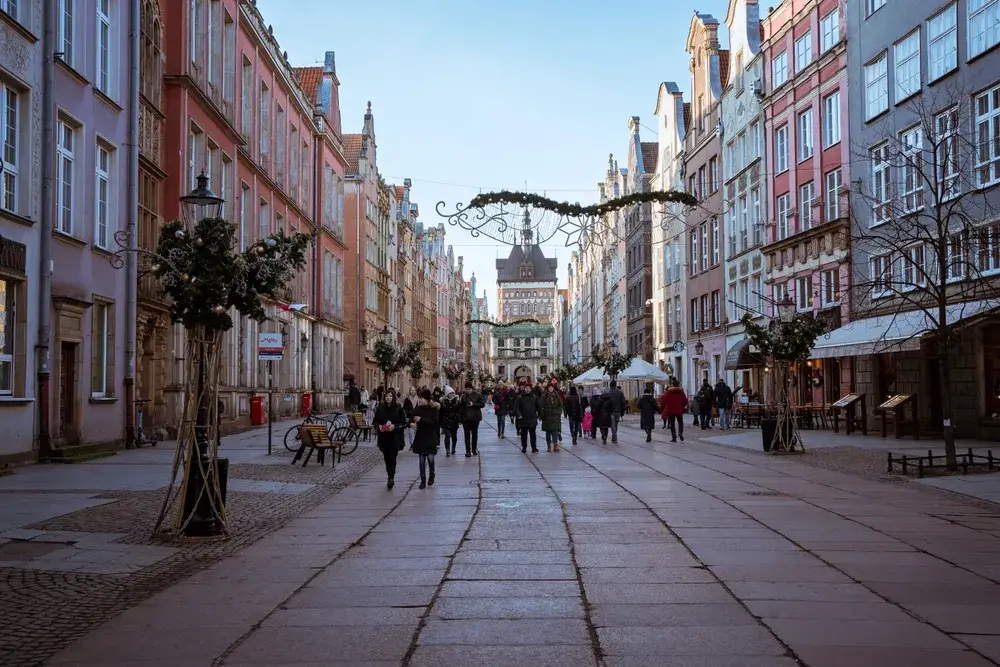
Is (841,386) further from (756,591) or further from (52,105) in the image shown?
(756,591)

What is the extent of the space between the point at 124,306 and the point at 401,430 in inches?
372

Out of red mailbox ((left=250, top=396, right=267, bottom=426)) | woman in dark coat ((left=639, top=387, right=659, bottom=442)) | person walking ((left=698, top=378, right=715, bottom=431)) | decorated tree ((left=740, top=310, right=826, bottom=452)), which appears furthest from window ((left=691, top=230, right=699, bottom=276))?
decorated tree ((left=740, top=310, right=826, bottom=452))

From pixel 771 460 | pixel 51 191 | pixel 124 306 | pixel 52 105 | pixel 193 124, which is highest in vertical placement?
pixel 193 124

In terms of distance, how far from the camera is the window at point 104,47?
72.8 feet

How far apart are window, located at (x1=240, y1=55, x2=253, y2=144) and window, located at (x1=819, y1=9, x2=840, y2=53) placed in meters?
19.6

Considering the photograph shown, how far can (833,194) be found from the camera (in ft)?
118

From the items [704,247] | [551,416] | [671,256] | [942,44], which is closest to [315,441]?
[551,416]

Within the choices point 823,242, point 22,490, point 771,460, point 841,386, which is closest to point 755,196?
point 823,242

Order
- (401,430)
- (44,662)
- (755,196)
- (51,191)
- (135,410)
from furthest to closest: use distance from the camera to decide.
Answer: (755,196), (135,410), (51,191), (401,430), (44,662)

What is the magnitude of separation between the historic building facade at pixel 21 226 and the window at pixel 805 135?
26718 millimetres

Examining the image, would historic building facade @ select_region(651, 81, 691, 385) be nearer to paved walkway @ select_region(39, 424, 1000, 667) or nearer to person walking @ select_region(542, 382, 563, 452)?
person walking @ select_region(542, 382, 563, 452)

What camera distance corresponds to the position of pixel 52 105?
19.6 meters

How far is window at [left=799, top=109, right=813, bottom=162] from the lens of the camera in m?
37.8

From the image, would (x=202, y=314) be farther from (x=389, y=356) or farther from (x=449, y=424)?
(x=389, y=356)
